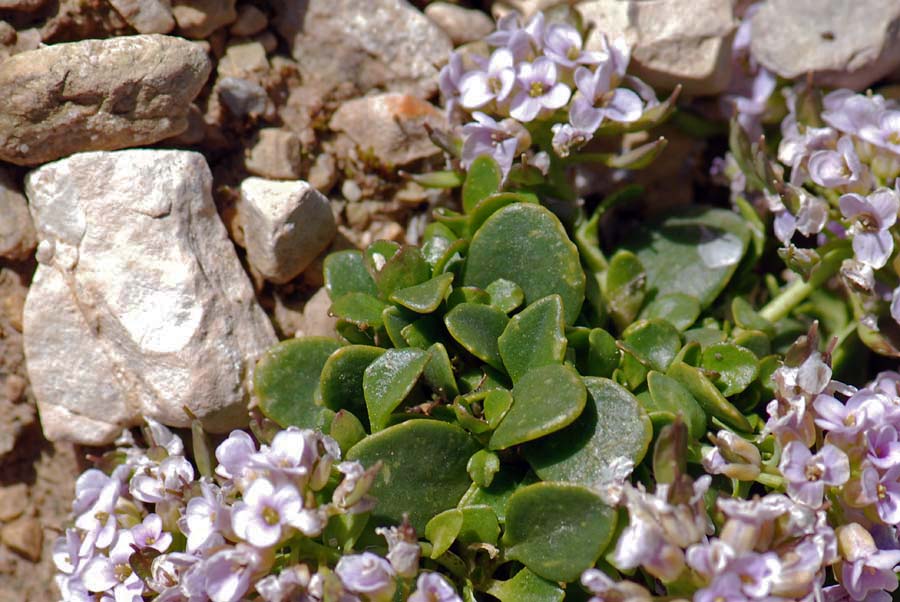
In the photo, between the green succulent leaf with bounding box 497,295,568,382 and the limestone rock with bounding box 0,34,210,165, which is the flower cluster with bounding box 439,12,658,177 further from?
the limestone rock with bounding box 0,34,210,165

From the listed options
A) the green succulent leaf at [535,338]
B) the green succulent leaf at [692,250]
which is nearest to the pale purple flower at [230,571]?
the green succulent leaf at [535,338]

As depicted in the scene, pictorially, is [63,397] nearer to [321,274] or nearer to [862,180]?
[321,274]

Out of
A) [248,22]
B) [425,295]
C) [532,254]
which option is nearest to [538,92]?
[532,254]

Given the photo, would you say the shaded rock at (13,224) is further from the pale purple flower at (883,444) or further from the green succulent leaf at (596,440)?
the pale purple flower at (883,444)

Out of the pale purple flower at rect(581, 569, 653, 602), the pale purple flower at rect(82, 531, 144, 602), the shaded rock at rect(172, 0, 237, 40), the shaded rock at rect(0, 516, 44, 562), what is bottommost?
the shaded rock at rect(0, 516, 44, 562)

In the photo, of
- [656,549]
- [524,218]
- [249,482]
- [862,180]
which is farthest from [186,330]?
[862,180]

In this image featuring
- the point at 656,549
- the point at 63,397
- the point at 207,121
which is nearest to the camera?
the point at 656,549

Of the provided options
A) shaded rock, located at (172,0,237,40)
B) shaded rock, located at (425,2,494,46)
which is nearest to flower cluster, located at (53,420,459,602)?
shaded rock, located at (172,0,237,40)
